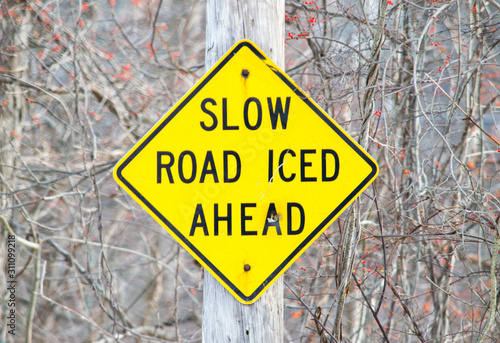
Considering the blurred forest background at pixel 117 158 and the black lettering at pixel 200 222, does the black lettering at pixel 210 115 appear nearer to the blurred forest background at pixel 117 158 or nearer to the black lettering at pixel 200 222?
the black lettering at pixel 200 222

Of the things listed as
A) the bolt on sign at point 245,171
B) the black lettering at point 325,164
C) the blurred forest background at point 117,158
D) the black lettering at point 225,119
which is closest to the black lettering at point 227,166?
the bolt on sign at point 245,171

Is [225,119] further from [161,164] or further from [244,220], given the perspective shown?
[244,220]

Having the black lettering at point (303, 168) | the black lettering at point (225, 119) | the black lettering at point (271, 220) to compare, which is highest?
the black lettering at point (225, 119)

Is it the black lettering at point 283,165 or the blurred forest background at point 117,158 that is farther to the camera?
the blurred forest background at point 117,158

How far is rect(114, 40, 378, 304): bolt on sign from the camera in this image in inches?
82.0

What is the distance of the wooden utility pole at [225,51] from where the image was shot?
207 cm

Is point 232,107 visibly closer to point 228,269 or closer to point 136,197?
point 136,197

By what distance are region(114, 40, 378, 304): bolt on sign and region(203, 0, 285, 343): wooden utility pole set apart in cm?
5

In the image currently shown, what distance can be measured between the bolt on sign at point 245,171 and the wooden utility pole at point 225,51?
2.0 inches

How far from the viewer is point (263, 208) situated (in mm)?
2094

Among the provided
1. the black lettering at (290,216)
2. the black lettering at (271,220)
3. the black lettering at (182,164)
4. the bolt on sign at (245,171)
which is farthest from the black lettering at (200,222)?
the black lettering at (290,216)

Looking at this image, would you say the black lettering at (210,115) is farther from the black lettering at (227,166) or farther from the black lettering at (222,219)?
the black lettering at (222,219)

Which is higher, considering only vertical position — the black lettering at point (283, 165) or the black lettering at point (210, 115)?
the black lettering at point (210, 115)

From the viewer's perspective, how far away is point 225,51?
215 cm
